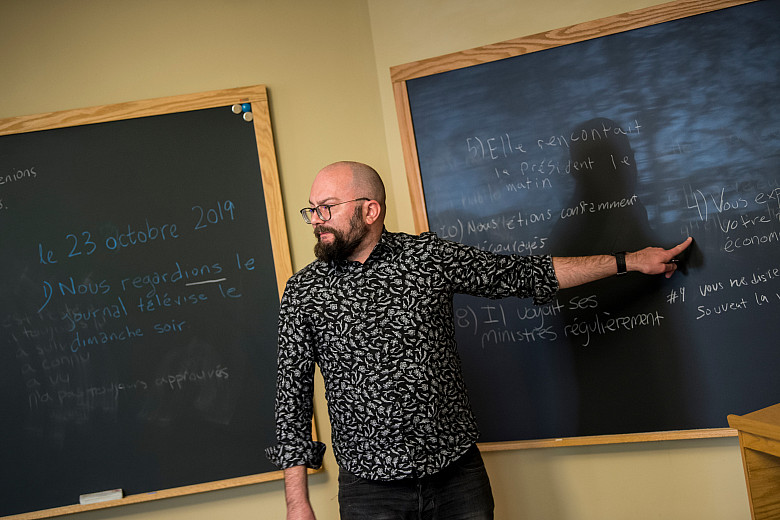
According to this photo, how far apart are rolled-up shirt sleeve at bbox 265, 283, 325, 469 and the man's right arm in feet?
0.08

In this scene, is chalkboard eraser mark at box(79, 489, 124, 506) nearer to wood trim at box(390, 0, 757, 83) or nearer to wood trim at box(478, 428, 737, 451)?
wood trim at box(478, 428, 737, 451)

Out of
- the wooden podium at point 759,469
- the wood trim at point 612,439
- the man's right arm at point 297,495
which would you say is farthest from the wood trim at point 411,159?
the wooden podium at point 759,469

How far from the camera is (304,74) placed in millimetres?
2475

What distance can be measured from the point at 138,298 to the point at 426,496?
1.31 metres

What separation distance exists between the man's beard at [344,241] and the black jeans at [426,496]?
0.61m

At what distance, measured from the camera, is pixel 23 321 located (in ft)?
7.48

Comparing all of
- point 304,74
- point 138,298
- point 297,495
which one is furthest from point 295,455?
point 304,74

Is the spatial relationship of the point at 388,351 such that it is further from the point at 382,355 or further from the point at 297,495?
the point at 297,495

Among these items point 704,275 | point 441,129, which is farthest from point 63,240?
point 704,275

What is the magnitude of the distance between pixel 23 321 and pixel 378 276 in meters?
1.42

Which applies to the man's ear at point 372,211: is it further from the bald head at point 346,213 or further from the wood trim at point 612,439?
the wood trim at point 612,439

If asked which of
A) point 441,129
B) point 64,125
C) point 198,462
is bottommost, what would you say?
point 198,462

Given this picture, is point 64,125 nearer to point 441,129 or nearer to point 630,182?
point 441,129

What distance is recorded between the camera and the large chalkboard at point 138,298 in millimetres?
2268
